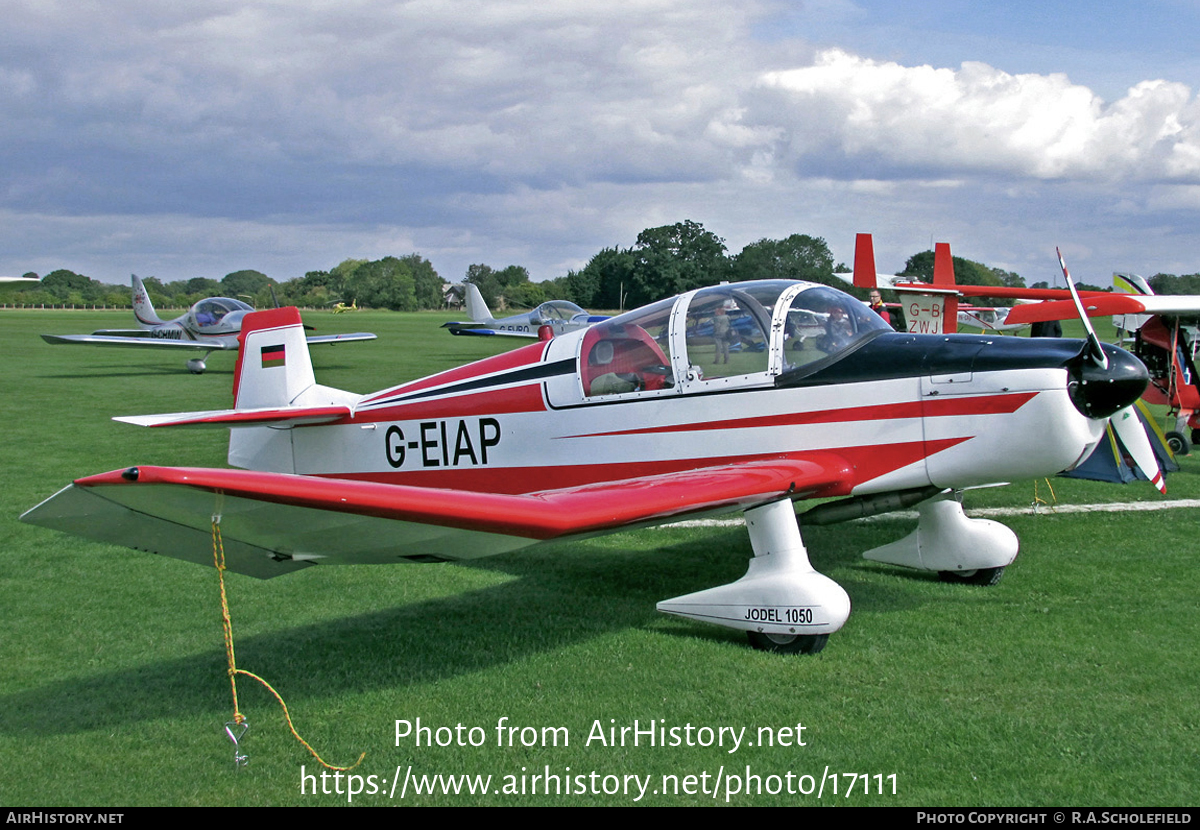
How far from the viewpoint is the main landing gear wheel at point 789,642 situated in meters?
4.69

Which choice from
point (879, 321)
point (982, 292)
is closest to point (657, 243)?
point (982, 292)

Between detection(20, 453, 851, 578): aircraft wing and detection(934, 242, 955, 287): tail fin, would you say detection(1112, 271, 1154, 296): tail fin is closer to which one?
detection(934, 242, 955, 287): tail fin

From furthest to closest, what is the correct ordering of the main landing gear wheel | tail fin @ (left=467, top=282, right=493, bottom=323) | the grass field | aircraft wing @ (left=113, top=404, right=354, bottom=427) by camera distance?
tail fin @ (left=467, top=282, right=493, bottom=323), aircraft wing @ (left=113, top=404, right=354, bottom=427), the main landing gear wheel, the grass field

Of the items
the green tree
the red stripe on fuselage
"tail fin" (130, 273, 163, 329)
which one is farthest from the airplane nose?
the green tree

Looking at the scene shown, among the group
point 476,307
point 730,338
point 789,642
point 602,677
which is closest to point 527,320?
point 476,307

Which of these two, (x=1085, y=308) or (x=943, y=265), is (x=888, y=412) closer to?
(x=1085, y=308)

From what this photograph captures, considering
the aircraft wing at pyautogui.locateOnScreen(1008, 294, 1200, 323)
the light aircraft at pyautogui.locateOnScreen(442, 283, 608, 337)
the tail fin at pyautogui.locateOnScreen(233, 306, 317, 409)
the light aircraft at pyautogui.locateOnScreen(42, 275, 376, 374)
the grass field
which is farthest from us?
the light aircraft at pyautogui.locateOnScreen(442, 283, 608, 337)

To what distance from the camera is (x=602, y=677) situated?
442 cm

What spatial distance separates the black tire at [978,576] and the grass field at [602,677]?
0.28ft

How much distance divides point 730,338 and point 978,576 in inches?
94.5

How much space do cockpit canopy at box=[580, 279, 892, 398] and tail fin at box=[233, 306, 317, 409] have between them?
2683 millimetres

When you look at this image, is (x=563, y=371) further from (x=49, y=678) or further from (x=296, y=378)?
(x=49, y=678)

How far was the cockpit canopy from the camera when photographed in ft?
17.0

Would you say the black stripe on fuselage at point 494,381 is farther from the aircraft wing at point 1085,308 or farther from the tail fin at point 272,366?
the aircraft wing at point 1085,308
